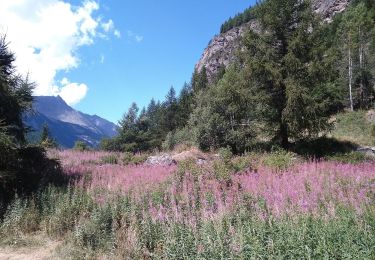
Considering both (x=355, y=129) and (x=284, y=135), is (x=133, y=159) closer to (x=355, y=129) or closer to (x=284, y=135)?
(x=284, y=135)

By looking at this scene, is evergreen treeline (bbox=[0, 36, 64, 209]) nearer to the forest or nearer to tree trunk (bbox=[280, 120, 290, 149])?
the forest

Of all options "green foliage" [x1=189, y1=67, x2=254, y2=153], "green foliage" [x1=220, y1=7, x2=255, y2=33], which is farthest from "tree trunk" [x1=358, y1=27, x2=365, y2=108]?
"green foliage" [x1=220, y1=7, x2=255, y2=33]

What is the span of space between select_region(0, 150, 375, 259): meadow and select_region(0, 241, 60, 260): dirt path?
233mm

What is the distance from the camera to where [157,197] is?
8.80 meters

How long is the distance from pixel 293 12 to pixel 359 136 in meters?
12.2

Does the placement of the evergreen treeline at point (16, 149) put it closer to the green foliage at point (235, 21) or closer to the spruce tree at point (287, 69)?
the spruce tree at point (287, 69)

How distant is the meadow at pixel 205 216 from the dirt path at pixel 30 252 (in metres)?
0.23

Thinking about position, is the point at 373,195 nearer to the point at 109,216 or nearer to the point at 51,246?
the point at 109,216

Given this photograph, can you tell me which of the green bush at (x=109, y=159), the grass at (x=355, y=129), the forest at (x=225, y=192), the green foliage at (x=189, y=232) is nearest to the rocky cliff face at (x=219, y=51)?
the grass at (x=355, y=129)

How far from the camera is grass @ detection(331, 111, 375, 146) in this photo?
2696 centimetres

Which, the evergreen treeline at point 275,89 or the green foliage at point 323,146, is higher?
the evergreen treeline at point 275,89

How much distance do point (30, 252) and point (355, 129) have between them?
31.4 meters

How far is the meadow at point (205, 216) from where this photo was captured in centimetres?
542

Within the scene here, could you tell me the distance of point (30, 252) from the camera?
780 cm
